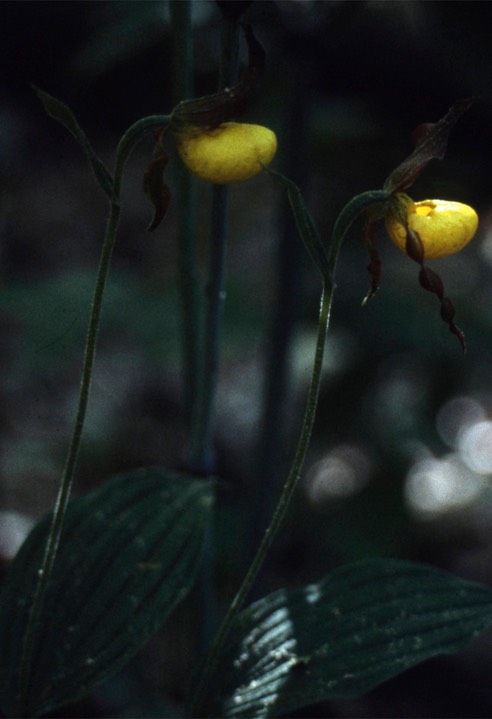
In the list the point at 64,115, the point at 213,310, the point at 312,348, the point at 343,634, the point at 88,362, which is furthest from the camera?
the point at 312,348

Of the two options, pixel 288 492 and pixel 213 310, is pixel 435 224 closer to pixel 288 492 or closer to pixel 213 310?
pixel 288 492

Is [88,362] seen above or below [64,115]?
below

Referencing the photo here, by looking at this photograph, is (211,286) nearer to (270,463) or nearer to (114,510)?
(114,510)

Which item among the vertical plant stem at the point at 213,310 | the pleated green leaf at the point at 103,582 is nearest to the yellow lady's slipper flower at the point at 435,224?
the vertical plant stem at the point at 213,310

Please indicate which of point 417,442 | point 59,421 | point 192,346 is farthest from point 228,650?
point 59,421

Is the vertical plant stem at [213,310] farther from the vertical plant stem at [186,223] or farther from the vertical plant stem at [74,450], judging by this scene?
the vertical plant stem at [74,450]

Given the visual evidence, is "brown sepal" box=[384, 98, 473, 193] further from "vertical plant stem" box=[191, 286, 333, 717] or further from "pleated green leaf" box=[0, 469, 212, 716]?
"pleated green leaf" box=[0, 469, 212, 716]

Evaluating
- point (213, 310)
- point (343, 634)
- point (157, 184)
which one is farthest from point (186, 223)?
point (343, 634)
